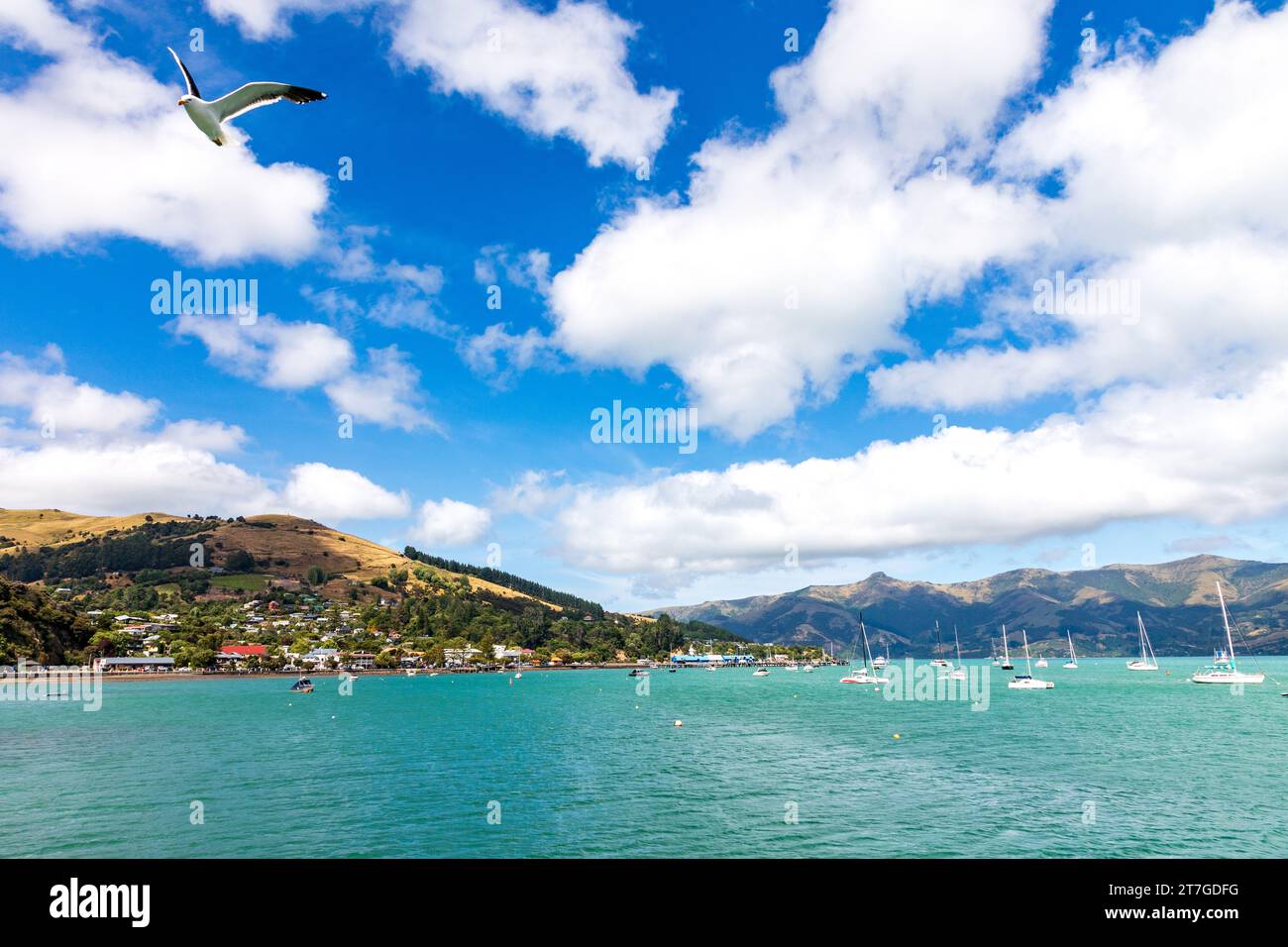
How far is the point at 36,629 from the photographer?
158875mm

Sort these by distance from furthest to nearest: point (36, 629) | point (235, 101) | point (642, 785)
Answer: point (36, 629) → point (642, 785) → point (235, 101)

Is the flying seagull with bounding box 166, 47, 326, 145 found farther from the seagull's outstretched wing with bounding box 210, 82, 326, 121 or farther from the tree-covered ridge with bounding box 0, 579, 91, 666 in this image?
the tree-covered ridge with bounding box 0, 579, 91, 666

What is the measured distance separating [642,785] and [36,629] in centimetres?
18107

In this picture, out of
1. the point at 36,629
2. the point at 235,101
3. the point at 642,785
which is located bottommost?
the point at 642,785

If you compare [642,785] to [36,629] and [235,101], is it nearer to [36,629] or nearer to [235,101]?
[235,101]

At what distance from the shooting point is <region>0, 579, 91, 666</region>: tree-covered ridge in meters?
147

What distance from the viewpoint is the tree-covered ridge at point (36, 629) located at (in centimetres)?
14712

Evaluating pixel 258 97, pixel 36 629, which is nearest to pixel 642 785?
pixel 258 97

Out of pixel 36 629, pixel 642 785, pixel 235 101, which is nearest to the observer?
pixel 235 101

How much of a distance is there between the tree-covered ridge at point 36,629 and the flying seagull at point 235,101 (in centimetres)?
18002

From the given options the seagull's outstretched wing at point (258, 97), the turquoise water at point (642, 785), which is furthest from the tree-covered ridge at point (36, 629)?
the seagull's outstretched wing at point (258, 97)

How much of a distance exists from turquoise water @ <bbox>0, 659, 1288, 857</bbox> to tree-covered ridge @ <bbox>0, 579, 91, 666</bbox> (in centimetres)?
7998
